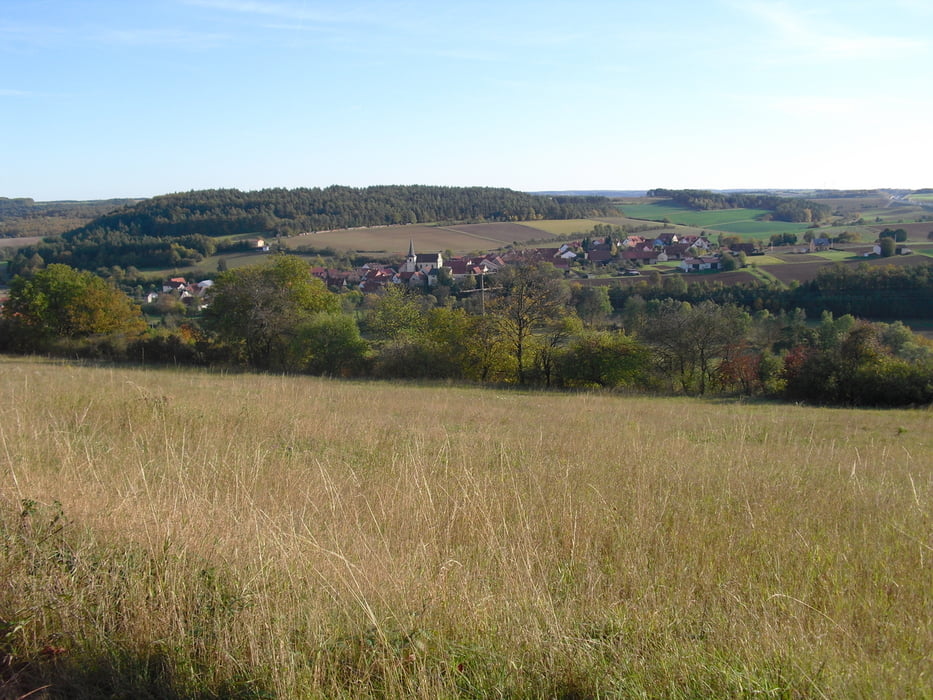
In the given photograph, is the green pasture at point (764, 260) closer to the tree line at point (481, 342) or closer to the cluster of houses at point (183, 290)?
the tree line at point (481, 342)

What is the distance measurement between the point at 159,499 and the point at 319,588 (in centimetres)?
169

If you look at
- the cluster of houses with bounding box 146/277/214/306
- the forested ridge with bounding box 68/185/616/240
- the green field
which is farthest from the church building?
the green field

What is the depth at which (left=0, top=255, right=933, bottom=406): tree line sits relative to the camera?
25453 millimetres

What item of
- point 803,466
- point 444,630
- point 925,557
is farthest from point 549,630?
point 803,466

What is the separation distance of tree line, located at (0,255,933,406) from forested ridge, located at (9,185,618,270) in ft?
115

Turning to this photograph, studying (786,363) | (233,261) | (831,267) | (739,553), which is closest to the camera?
(739,553)

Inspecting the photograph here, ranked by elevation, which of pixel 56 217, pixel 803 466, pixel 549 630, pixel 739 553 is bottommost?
pixel 803 466

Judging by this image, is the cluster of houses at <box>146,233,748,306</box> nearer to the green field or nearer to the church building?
the church building

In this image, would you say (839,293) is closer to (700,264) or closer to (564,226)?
(700,264)

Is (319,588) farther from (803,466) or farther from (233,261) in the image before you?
(233,261)

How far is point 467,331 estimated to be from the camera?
29.4m

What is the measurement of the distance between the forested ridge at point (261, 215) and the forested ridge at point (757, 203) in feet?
57.2

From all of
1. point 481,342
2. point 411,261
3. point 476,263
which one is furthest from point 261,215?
point 481,342

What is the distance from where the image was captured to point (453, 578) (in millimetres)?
3205
